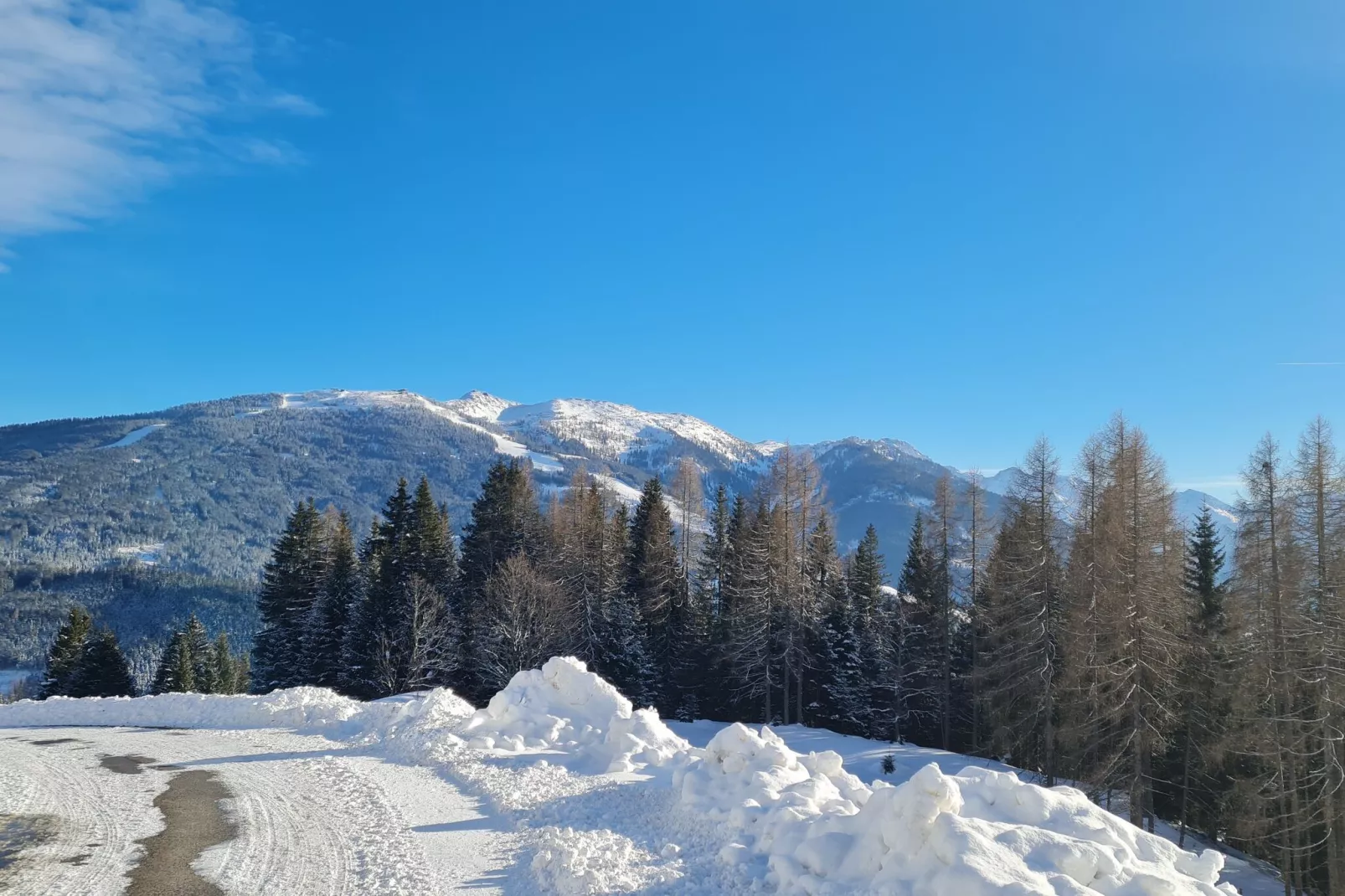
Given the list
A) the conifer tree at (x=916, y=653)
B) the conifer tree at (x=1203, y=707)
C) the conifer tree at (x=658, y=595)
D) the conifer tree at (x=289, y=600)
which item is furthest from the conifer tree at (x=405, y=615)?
the conifer tree at (x=1203, y=707)

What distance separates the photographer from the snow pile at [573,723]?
595 inches

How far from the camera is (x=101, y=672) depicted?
35.9 m

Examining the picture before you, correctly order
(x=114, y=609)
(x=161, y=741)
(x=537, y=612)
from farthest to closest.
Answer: (x=114, y=609), (x=537, y=612), (x=161, y=741)

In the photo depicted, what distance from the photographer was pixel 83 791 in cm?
1259

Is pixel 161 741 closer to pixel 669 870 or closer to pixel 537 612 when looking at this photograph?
pixel 669 870

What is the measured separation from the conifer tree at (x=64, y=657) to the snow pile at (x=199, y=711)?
18702 mm

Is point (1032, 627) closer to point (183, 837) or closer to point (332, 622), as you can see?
point (183, 837)

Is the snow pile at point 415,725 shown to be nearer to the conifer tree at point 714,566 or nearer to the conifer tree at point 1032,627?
the conifer tree at point 1032,627

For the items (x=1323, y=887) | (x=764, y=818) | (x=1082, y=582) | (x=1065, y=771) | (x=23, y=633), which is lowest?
(x=23, y=633)

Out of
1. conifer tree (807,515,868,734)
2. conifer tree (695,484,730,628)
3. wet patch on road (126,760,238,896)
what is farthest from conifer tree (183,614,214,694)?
wet patch on road (126,760,238,896)

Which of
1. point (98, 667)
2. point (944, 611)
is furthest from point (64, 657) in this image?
point (944, 611)

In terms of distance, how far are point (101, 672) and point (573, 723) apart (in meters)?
31.3

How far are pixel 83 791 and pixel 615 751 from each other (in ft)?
29.4

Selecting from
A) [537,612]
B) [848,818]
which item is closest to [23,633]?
[537,612]
